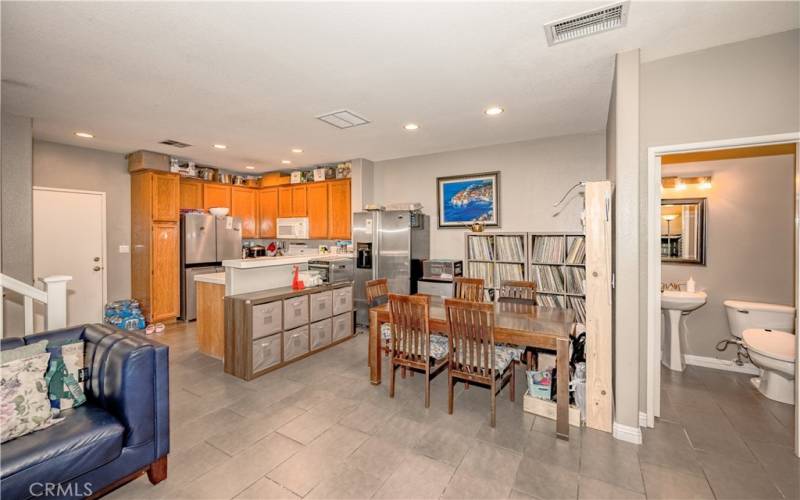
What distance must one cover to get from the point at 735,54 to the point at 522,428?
2.97m

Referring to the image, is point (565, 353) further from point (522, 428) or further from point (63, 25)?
point (63, 25)

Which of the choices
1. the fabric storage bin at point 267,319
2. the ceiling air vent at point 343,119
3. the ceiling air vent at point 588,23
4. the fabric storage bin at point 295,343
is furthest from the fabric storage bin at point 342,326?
the ceiling air vent at point 588,23

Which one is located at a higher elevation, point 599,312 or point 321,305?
point 599,312

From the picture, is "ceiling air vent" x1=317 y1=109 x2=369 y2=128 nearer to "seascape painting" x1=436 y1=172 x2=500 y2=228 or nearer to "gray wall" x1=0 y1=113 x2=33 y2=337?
"seascape painting" x1=436 y1=172 x2=500 y2=228

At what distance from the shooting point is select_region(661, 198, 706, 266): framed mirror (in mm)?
3760

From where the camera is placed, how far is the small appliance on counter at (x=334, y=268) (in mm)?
5190

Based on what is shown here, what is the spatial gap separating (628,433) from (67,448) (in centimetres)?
326

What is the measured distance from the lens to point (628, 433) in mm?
2379

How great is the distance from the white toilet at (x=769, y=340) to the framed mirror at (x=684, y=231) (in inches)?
22.9

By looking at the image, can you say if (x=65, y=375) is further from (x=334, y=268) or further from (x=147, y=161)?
(x=147, y=161)

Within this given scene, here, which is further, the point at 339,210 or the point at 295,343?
the point at 339,210

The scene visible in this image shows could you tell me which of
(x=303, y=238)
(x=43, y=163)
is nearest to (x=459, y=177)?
(x=303, y=238)

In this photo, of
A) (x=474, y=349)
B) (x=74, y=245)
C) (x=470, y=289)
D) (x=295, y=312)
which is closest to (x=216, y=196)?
(x=74, y=245)

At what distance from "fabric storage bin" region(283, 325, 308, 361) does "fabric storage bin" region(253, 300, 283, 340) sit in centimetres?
16
